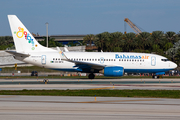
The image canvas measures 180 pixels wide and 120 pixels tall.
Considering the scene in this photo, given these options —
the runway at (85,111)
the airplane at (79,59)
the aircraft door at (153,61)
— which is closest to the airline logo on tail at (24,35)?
the airplane at (79,59)

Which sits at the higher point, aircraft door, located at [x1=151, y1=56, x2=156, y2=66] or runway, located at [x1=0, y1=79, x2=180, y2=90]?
aircraft door, located at [x1=151, y1=56, x2=156, y2=66]

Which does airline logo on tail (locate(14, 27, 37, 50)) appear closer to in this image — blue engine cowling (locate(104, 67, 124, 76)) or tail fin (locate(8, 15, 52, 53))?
tail fin (locate(8, 15, 52, 53))

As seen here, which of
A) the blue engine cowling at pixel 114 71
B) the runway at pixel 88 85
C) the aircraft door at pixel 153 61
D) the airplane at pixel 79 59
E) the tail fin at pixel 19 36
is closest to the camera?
the runway at pixel 88 85

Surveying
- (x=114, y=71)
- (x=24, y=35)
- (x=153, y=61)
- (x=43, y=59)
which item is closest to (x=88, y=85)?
(x=114, y=71)

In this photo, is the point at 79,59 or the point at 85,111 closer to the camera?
the point at 85,111

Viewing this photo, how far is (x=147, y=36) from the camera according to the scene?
100062 mm

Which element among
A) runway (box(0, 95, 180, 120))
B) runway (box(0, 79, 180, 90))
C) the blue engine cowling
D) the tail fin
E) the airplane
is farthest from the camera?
the tail fin

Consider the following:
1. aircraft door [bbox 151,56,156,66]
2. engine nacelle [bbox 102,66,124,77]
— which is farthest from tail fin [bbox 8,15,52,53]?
aircraft door [bbox 151,56,156,66]

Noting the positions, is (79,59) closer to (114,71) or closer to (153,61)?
(114,71)

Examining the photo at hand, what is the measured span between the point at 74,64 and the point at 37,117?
90.5 feet

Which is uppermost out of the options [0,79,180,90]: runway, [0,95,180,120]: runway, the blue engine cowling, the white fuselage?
the white fuselage

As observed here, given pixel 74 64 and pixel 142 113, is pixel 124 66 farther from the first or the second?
pixel 142 113

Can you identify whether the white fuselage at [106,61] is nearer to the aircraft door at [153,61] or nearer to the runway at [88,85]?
the aircraft door at [153,61]

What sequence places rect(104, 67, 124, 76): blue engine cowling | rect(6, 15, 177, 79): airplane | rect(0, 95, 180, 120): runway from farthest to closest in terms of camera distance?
1. rect(6, 15, 177, 79): airplane
2. rect(104, 67, 124, 76): blue engine cowling
3. rect(0, 95, 180, 120): runway
